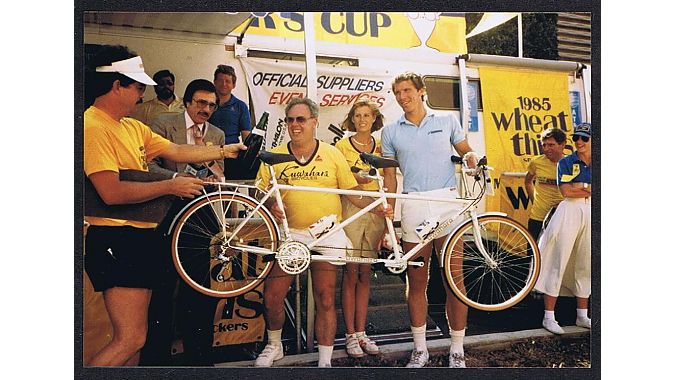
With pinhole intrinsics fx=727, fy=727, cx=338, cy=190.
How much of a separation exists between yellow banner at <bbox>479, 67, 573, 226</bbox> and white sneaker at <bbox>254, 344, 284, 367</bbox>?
77.8 inches

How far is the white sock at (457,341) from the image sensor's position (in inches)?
221

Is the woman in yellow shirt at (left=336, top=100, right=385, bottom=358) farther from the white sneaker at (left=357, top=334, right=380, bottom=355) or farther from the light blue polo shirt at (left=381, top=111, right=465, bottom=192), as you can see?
the light blue polo shirt at (left=381, top=111, right=465, bottom=192)

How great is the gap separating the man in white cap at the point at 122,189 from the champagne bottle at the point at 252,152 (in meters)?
0.34

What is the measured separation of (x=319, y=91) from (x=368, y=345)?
1.98 meters

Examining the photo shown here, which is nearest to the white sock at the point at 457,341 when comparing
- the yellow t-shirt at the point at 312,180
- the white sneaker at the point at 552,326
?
the white sneaker at the point at 552,326

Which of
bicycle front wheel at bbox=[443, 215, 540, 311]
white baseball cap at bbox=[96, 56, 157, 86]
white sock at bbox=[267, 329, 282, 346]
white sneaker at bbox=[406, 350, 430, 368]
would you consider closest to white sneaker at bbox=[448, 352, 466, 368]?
white sneaker at bbox=[406, 350, 430, 368]

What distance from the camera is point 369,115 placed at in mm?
5523

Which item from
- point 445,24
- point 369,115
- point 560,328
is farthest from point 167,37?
point 560,328

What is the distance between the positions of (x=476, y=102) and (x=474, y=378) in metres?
2.14

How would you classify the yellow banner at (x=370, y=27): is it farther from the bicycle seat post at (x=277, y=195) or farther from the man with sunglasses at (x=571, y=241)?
the man with sunglasses at (x=571, y=241)

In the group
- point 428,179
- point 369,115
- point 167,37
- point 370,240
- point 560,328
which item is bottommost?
point 560,328

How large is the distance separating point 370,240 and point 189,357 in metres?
1.65

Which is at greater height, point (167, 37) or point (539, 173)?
point (167, 37)

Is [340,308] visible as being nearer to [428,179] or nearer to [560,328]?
[428,179]
